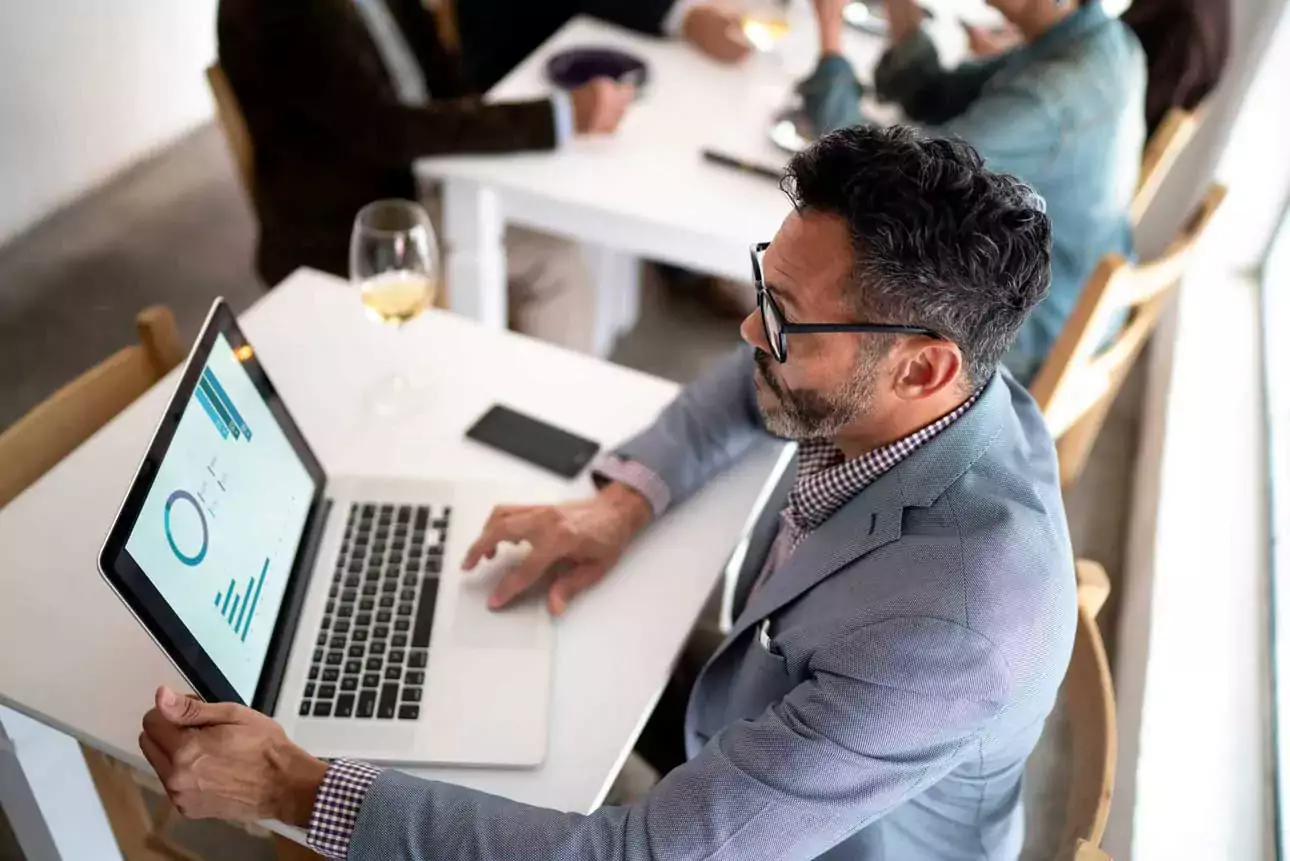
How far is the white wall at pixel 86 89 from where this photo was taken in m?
2.62

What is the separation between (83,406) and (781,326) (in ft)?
2.73

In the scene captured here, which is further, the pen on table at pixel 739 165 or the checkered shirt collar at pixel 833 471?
the pen on table at pixel 739 165

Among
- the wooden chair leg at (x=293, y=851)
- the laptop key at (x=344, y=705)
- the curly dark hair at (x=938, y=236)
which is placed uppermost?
the curly dark hair at (x=938, y=236)

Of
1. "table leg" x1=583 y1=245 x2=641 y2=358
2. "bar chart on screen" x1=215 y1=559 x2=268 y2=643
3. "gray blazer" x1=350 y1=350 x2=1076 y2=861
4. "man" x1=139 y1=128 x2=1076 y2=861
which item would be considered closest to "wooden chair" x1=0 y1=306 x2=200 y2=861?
"bar chart on screen" x1=215 y1=559 x2=268 y2=643

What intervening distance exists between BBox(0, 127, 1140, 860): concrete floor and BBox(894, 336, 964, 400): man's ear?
1401mm

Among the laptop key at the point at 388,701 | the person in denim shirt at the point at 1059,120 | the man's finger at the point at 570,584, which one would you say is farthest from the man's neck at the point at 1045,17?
the laptop key at the point at 388,701

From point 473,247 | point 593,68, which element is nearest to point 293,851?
point 473,247

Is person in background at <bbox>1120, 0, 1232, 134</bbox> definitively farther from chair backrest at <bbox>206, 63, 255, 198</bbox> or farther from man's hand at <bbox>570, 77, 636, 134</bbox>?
chair backrest at <bbox>206, 63, 255, 198</bbox>

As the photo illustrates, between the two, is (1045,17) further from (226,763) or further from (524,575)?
(226,763)

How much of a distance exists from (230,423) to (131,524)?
0.22 metres

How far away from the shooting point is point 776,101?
2045 mm

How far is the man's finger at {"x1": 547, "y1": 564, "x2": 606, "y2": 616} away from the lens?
1050 millimetres

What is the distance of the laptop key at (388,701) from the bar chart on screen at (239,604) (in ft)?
0.44

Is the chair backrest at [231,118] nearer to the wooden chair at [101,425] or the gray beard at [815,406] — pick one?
the wooden chair at [101,425]
